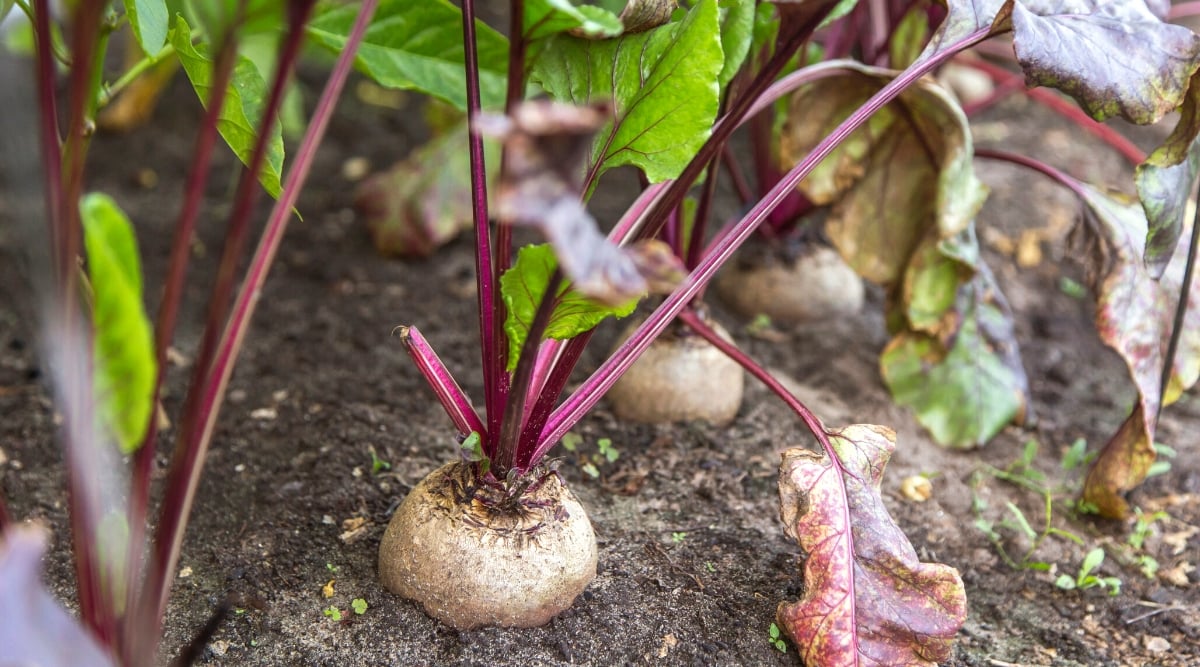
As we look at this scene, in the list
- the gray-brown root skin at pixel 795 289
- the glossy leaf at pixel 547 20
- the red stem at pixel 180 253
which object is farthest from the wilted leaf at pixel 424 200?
the red stem at pixel 180 253

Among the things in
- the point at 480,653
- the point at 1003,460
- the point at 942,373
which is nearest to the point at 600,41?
the point at 480,653

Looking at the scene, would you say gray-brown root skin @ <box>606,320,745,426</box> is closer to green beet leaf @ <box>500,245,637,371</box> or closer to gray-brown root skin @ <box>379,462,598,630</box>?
gray-brown root skin @ <box>379,462,598,630</box>

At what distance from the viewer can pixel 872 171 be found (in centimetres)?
174

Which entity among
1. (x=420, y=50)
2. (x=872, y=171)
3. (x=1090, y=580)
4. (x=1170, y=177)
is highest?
(x=420, y=50)

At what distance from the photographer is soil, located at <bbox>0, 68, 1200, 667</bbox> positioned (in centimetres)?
117

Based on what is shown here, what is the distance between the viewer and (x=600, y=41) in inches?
45.3

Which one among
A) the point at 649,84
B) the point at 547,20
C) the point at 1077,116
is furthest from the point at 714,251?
the point at 1077,116

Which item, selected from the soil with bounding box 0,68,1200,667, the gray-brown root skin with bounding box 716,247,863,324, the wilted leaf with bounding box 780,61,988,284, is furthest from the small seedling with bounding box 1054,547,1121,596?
the gray-brown root skin with bounding box 716,247,863,324

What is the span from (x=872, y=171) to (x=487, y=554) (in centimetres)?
101

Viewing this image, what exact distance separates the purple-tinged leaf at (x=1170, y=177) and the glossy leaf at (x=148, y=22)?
1167 millimetres

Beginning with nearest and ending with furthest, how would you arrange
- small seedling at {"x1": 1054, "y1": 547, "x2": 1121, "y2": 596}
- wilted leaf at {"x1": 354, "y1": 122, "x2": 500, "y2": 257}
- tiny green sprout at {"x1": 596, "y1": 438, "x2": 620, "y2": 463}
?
small seedling at {"x1": 1054, "y1": 547, "x2": 1121, "y2": 596}
tiny green sprout at {"x1": 596, "y1": 438, "x2": 620, "y2": 463}
wilted leaf at {"x1": 354, "y1": 122, "x2": 500, "y2": 257}

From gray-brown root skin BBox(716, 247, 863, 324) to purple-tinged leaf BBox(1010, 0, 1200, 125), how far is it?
2.71ft

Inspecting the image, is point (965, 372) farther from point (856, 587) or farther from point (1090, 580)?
point (856, 587)

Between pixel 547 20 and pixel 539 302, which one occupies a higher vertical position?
pixel 547 20
